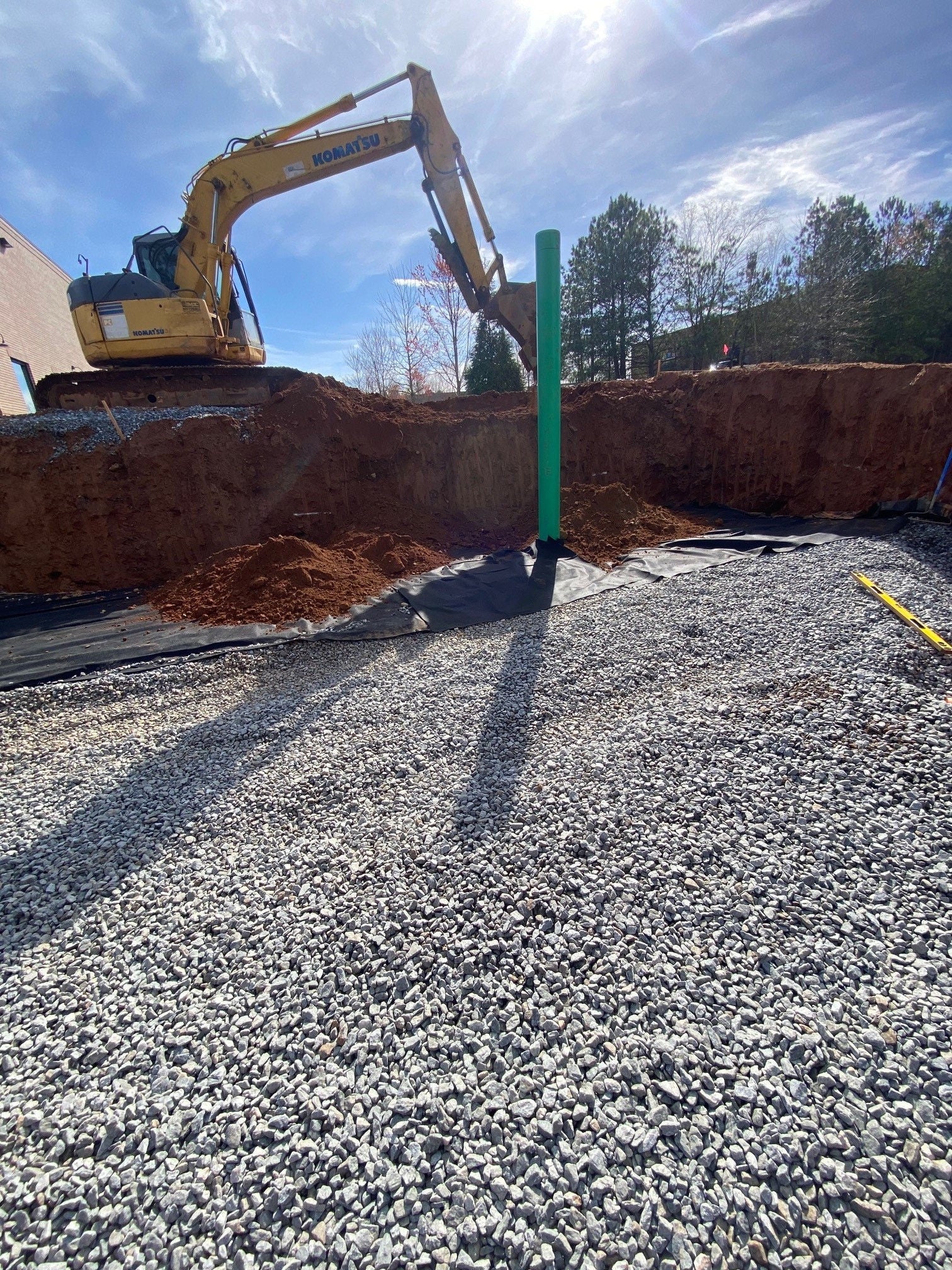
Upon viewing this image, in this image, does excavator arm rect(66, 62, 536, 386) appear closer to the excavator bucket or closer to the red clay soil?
the excavator bucket

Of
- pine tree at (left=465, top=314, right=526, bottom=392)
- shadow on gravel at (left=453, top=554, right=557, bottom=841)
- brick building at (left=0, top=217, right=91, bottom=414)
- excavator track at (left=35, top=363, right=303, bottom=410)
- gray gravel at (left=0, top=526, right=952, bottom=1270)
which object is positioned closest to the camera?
gray gravel at (left=0, top=526, right=952, bottom=1270)

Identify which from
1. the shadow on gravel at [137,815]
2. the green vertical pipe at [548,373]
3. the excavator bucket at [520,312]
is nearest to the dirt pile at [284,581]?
the shadow on gravel at [137,815]

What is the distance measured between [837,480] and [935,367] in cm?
203

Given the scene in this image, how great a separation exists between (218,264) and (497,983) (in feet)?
35.1

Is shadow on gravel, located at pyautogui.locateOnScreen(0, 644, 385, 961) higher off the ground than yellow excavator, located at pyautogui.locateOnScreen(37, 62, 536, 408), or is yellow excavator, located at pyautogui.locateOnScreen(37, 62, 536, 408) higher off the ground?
yellow excavator, located at pyautogui.locateOnScreen(37, 62, 536, 408)

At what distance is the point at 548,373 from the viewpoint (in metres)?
7.05

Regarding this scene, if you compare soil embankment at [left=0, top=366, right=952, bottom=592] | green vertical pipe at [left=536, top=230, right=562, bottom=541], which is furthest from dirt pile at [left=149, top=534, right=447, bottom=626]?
green vertical pipe at [left=536, top=230, right=562, bottom=541]

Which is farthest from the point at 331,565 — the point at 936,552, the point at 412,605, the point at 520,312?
the point at 936,552

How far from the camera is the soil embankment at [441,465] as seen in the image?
24.0ft

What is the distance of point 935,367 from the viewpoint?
8.10 meters

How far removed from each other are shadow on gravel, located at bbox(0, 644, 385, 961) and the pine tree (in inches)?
787

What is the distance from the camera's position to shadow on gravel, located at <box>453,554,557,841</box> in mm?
2961

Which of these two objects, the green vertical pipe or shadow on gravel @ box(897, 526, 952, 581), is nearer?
shadow on gravel @ box(897, 526, 952, 581)

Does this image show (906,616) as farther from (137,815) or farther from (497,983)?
(137,815)
